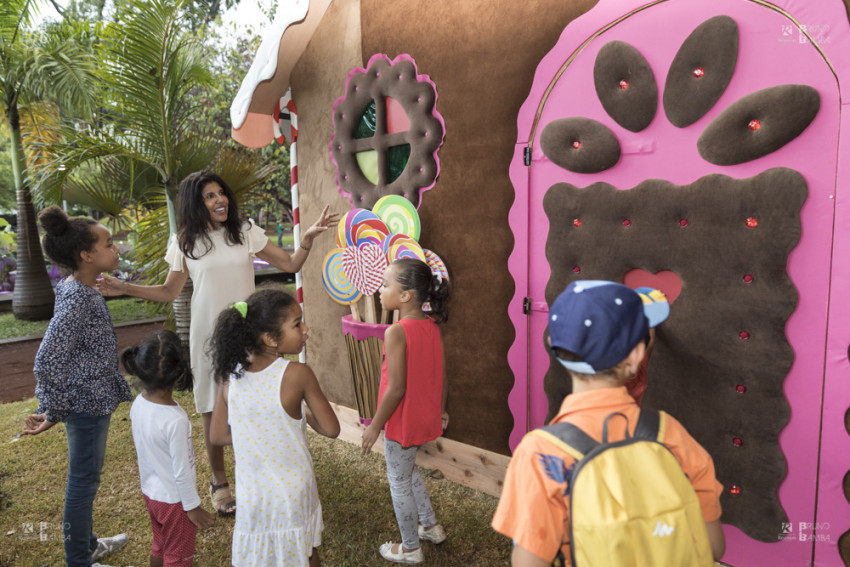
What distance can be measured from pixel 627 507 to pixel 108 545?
8.81ft

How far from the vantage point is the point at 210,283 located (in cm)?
281

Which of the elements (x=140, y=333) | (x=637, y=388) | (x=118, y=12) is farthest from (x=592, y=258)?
(x=140, y=333)

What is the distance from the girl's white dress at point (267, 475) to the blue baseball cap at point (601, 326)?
1.06 meters

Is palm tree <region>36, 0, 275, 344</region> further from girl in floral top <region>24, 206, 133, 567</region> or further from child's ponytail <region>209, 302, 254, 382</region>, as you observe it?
child's ponytail <region>209, 302, 254, 382</region>

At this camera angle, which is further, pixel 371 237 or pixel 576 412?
pixel 371 237

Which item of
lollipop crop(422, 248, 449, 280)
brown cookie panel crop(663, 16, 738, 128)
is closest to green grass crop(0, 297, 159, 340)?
lollipop crop(422, 248, 449, 280)

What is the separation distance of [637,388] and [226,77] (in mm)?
13715

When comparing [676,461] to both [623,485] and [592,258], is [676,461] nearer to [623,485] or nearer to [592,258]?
[623,485]

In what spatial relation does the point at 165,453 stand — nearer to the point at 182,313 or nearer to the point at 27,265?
the point at 182,313

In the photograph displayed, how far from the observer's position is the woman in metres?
2.81

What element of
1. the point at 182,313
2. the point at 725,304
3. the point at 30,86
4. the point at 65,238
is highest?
the point at 30,86

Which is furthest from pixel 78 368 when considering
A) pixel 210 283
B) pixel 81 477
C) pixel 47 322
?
pixel 47 322

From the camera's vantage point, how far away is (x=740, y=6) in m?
Answer: 2.06

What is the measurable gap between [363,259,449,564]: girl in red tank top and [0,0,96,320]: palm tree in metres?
4.33
